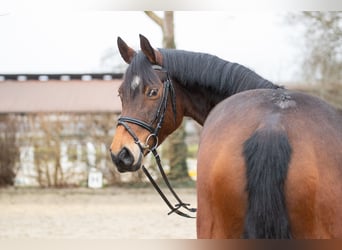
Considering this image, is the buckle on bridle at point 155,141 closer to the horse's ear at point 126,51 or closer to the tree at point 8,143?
Result: the horse's ear at point 126,51

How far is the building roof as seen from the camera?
39.4 feet

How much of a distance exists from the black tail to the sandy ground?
16.8 feet

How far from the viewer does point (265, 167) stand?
2104 millimetres

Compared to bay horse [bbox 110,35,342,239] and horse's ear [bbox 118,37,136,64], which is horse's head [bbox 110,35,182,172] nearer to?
horse's ear [bbox 118,37,136,64]

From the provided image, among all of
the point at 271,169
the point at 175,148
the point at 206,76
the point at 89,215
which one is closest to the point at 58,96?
the point at 175,148

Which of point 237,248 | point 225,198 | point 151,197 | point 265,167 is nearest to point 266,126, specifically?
point 265,167

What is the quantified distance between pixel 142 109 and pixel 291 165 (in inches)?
42.5

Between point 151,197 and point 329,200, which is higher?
point 329,200

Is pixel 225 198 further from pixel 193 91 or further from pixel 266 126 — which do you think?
pixel 193 91

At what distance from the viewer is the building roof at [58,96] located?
39.4ft

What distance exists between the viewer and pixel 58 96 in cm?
1248

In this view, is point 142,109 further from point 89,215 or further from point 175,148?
point 175,148

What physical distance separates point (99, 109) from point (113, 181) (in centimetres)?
160

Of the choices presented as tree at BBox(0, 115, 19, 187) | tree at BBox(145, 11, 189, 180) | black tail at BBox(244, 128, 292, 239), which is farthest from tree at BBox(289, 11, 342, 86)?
black tail at BBox(244, 128, 292, 239)
